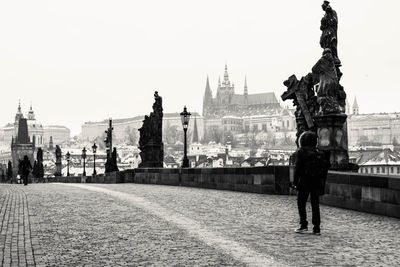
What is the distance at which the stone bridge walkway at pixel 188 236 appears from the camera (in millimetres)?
6820

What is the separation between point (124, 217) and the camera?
1068 cm

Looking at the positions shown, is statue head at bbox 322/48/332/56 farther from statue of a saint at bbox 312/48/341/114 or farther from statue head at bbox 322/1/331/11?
statue head at bbox 322/1/331/11

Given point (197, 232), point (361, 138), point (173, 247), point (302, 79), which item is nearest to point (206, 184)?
point (302, 79)

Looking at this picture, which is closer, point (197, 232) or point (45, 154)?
point (197, 232)

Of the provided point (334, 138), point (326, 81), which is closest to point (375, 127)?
point (326, 81)

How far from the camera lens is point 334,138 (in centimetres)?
1445

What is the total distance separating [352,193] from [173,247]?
5.23m

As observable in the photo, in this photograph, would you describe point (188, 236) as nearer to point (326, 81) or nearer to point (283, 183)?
point (283, 183)

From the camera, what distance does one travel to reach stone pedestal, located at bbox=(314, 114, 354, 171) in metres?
14.4

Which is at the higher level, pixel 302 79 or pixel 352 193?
pixel 302 79

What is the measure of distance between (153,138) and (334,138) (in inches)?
692

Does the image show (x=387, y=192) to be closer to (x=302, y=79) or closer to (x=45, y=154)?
(x=302, y=79)

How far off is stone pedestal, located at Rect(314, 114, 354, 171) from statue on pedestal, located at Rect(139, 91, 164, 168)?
16948 mm

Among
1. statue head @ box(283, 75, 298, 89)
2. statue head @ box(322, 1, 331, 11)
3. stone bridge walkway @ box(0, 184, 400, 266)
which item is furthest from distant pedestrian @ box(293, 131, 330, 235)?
statue head @ box(283, 75, 298, 89)
